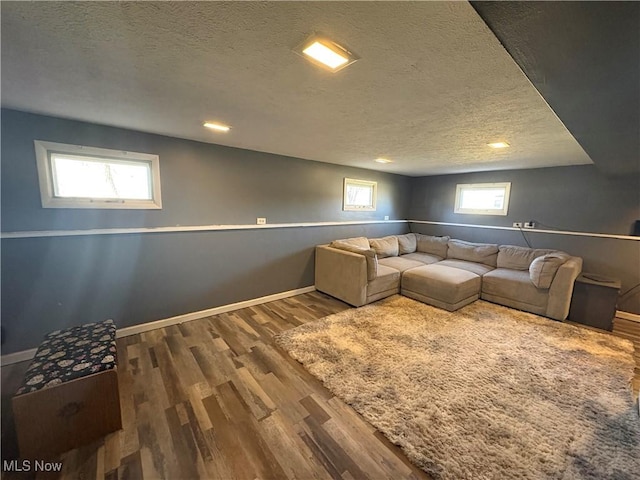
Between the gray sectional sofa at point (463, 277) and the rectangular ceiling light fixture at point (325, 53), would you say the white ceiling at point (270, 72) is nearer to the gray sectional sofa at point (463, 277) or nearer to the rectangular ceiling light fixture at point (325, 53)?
the rectangular ceiling light fixture at point (325, 53)

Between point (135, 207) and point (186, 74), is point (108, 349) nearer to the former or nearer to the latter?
point (135, 207)

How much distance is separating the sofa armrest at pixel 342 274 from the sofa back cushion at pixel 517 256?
93.8 inches

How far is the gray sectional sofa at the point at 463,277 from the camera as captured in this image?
3.09 metres

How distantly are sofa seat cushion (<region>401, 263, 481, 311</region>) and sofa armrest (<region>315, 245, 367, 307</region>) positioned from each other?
823mm

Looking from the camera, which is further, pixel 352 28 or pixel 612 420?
pixel 612 420

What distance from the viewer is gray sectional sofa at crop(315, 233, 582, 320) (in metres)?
3.09

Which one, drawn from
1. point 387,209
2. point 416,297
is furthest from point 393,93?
point 387,209

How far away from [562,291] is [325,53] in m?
3.80

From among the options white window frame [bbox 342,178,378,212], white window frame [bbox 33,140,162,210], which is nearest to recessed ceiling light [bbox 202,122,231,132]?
white window frame [bbox 33,140,162,210]

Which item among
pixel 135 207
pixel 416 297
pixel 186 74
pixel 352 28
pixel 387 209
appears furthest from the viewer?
pixel 387 209

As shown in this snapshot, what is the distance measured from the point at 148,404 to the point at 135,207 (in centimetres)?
185

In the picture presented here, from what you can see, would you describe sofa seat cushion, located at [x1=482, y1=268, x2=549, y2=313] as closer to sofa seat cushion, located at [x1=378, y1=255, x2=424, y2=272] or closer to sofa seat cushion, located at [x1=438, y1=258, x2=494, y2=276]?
sofa seat cushion, located at [x1=438, y1=258, x2=494, y2=276]

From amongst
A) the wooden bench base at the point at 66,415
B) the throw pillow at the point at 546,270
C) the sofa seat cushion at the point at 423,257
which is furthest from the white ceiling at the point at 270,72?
the sofa seat cushion at the point at 423,257

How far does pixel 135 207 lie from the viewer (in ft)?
8.39
